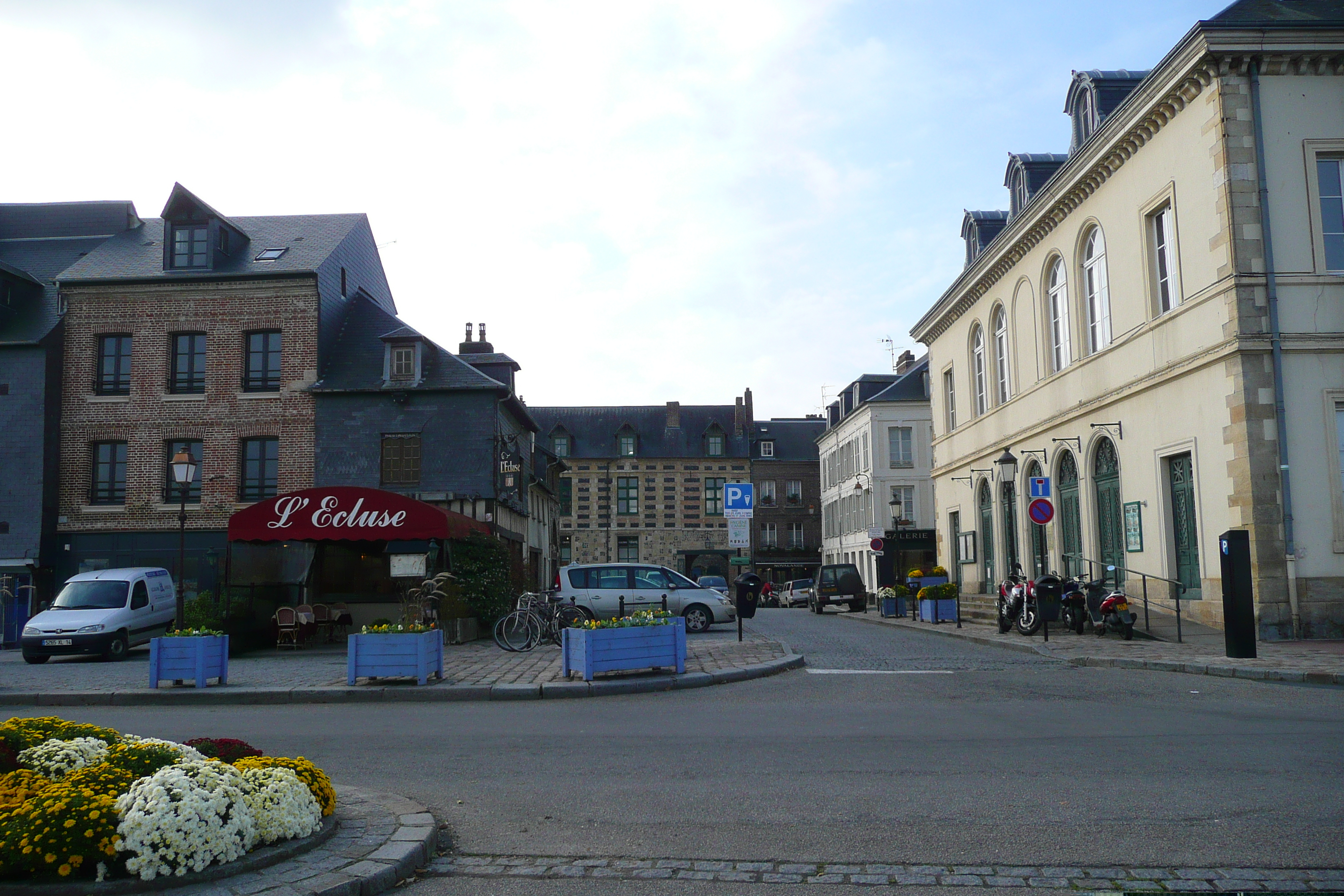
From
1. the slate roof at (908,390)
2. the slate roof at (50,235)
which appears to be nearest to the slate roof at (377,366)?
the slate roof at (50,235)

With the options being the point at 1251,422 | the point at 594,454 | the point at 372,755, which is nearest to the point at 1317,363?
the point at 1251,422

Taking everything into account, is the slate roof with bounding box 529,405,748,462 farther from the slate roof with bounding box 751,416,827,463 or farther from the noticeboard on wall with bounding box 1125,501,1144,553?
the noticeboard on wall with bounding box 1125,501,1144,553

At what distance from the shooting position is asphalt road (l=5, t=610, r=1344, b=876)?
5.00 metres

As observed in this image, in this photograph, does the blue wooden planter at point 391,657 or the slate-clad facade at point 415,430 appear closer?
the blue wooden planter at point 391,657

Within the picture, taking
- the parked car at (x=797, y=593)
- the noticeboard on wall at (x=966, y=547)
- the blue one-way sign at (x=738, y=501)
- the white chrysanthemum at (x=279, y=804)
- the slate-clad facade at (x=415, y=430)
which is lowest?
the parked car at (x=797, y=593)

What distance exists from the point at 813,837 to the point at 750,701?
536cm

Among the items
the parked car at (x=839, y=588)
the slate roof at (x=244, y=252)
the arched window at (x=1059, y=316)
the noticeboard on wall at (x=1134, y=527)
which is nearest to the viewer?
the noticeboard on wall at (x=1134, y=527)

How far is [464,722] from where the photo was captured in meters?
9.41

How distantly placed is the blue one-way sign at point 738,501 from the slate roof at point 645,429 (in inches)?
1758

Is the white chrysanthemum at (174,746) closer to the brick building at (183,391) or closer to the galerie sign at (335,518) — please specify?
the galerie sign at (335,518)

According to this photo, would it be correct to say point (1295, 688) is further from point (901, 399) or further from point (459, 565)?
point (901, 399)

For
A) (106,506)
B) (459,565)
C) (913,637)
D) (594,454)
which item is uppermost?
(594,454)

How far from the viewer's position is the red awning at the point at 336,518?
1780cm

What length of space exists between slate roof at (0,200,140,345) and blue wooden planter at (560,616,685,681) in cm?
2243
